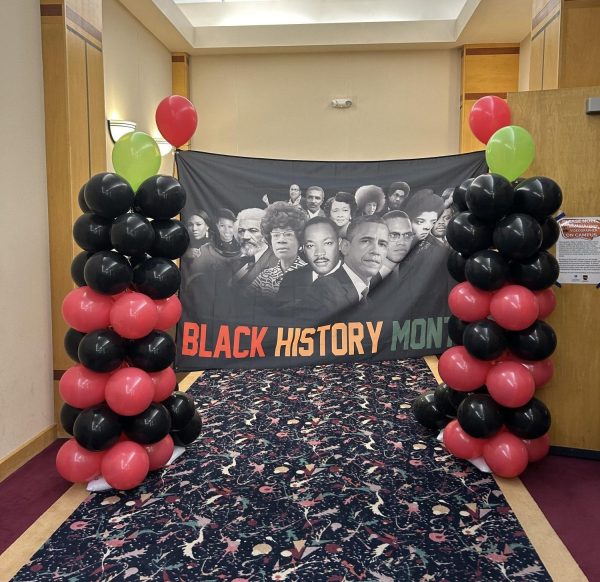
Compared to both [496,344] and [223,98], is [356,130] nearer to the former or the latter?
[223,98]

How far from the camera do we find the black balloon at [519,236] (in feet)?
8.96

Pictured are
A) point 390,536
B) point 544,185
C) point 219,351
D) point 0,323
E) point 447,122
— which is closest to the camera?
point 390,536

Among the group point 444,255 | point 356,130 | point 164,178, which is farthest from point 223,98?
point 164,178


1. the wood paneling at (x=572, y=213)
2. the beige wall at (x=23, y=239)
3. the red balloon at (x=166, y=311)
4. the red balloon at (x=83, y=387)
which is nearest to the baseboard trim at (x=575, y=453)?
the wood paneling at (x=572, y=213)

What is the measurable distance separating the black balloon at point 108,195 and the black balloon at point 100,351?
56cm

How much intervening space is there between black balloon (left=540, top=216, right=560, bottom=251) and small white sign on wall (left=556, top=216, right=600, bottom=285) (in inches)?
8.2

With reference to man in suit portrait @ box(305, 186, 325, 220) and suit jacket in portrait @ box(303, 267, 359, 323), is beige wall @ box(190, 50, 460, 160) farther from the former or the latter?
suit jacket in portrait @ box(303, 267, 359, 323)

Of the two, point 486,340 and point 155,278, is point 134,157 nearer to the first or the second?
point 155,278


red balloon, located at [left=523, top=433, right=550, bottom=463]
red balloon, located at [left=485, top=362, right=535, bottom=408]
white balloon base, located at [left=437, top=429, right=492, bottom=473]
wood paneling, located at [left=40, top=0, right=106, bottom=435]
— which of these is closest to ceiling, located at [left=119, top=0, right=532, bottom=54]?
wood paneling, located at [left=40, top=0, right=106, bottom=435]

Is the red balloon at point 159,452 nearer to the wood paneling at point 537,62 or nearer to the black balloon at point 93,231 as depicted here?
the black balloon at point 93,231

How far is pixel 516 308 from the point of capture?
9.11ft

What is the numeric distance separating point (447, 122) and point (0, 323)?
5.86 m

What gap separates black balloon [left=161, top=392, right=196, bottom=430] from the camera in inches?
124

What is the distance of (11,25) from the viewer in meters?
3.15
